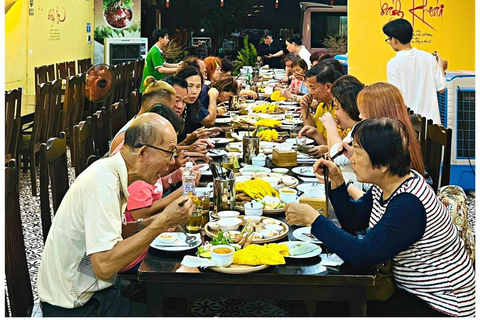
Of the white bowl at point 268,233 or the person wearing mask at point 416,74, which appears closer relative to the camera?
the white bowl at point 268,233

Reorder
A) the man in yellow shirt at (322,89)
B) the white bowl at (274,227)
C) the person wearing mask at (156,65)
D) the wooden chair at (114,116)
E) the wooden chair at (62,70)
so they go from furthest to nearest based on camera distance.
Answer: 1. the wooden chair at (62,70)
2. the person wearing mask at (156,65)
3. the man in yellow shirt at (322,89)
4. the wooden chair at (114,116)
5. the white bowl at (274,227)

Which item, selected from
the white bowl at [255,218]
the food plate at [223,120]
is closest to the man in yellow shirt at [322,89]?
the food plate at [223,120]

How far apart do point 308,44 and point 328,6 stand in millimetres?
954

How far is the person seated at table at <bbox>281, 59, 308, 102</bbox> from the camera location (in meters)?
7.54

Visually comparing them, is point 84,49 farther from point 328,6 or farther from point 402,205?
point 402,205

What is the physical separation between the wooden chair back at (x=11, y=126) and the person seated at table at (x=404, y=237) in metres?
3.47

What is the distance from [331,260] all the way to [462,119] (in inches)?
160

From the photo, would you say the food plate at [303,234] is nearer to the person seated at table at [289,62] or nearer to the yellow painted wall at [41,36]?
the person seated at table at [289,62]

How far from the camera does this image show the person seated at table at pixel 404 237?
2.27 meters

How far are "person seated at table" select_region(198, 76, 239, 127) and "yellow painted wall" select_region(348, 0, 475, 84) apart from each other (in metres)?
1.65

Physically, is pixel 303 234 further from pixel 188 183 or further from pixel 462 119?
pixel 462 119

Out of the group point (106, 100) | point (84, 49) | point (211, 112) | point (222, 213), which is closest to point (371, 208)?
point (222, 213)

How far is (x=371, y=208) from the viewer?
2791mm

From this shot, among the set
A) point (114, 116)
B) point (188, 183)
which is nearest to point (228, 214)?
point (188, 183)
